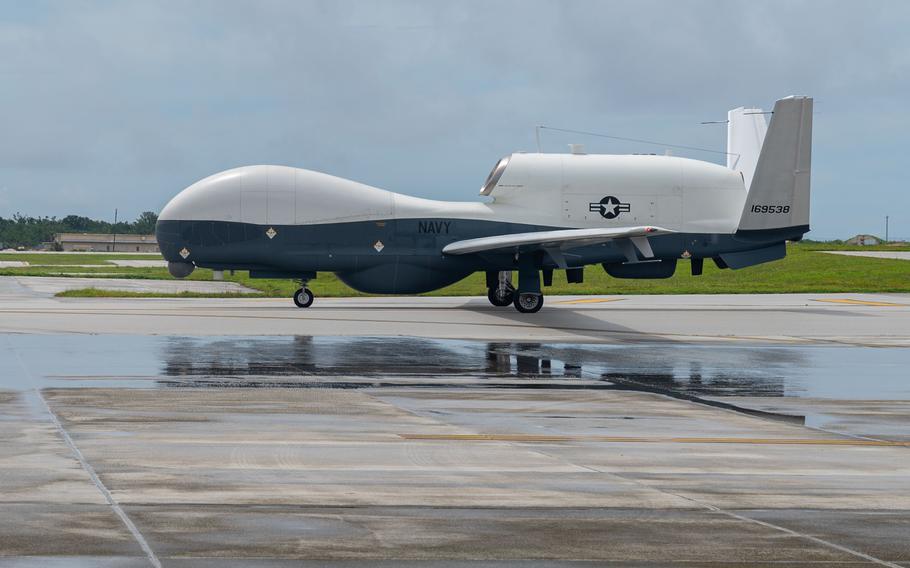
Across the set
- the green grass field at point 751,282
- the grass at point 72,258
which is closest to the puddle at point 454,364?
the green grass field at point 751,282

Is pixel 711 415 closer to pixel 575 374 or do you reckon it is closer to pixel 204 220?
pixel 575 374

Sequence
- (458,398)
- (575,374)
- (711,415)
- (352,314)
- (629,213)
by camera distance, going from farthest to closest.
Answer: (629,213) < (352,314) < (575,374) < (458,398) < (711,415)

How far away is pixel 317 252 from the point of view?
34469 mm

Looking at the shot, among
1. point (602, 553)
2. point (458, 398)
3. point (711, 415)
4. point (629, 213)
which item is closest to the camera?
point (602, 553)

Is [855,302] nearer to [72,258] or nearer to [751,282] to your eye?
[751,282]

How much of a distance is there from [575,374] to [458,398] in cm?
397

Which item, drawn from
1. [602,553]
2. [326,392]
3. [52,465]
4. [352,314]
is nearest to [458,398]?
[326,392]

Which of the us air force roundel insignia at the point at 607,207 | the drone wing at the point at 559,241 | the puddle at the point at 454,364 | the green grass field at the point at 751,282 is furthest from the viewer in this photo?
the green grass field at the point at 751,282

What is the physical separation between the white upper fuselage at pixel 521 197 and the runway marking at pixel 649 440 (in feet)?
74.5

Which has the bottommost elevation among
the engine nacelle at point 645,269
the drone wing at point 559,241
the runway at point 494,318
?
the runway at point 494,318

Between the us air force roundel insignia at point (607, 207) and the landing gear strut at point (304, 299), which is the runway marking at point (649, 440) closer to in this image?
the us air force roundel insignia at point (607, 207)

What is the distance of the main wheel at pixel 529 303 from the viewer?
34406 millimetres

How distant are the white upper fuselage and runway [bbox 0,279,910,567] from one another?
992 cm

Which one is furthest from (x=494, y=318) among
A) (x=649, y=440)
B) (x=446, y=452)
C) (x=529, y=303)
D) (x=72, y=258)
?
(x=72, y=258)
